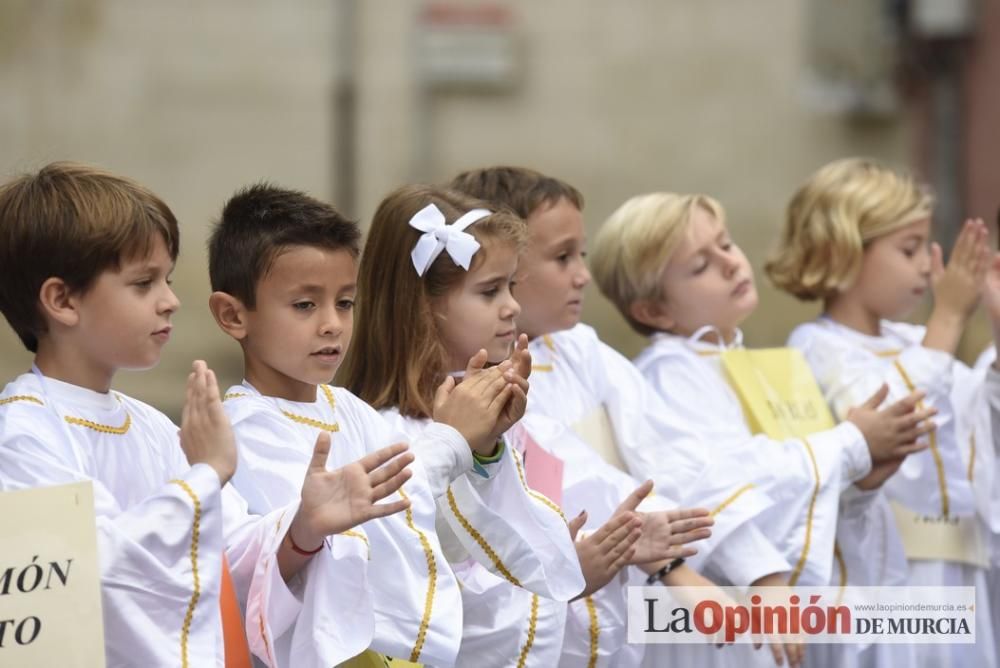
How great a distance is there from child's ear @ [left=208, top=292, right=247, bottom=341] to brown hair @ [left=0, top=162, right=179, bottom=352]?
0.24 m

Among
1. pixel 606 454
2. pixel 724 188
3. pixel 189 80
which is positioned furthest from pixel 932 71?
pixel 606 454

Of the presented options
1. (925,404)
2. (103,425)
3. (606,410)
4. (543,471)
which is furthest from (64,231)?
(925,404)

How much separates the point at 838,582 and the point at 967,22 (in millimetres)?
6962

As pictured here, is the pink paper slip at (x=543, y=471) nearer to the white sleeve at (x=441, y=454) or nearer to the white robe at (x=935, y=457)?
the white sleeve at (x=441, y=454)

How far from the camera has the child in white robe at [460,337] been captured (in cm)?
321

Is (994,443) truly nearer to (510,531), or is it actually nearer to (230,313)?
(510,531)

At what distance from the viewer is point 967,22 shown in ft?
33.6

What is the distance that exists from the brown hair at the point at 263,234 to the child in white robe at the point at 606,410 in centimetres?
67

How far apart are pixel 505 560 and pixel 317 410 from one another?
17.0 inches

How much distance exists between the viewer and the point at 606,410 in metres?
3.84

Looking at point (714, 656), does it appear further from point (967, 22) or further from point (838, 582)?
point (967, 22)

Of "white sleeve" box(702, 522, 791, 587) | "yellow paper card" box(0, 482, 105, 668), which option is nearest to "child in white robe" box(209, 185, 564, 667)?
"yellow paper card" box(0, 482, 105, 668)

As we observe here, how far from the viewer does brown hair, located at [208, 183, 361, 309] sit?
2.99 metres

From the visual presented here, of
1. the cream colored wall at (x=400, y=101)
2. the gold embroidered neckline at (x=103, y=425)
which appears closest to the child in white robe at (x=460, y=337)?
the gold embroidered neckline at (x=103, y=425)
